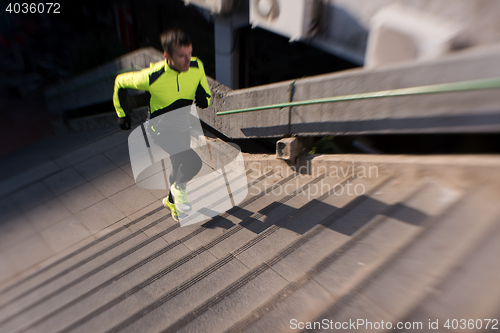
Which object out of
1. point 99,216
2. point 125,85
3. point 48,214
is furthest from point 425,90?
point 48,214

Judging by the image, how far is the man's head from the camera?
10.6ft

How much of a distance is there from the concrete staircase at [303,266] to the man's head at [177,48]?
1733 millimetres

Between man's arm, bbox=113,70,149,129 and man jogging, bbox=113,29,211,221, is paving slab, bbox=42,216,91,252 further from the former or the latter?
man's arm, bbox=113,70,149,129

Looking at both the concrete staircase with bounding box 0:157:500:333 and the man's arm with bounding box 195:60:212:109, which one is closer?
the concrete staircase with bounding box 0:157:500:333

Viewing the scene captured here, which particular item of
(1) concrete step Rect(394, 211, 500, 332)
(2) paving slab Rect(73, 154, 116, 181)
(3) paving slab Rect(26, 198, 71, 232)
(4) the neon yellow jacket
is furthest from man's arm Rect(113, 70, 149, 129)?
(1) concrete step Rect(394, 211, 500, 332)

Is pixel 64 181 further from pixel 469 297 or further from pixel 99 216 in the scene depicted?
pixel 469 297

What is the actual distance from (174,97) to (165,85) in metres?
0.17

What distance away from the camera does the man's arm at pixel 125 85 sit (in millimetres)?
3492

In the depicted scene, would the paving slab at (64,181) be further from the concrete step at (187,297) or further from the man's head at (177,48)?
the concrete step at (187,297)

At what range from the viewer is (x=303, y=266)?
282 centimetres

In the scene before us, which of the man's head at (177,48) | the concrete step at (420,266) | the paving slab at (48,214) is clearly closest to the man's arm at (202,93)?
the man's head at (177,48)

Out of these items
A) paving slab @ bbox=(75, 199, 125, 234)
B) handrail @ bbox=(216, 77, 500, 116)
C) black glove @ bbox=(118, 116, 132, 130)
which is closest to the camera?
handrail @ bbox=(216, 77, 500, 116)

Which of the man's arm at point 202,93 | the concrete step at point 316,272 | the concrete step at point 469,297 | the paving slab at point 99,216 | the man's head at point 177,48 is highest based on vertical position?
the man's head at point 177,48

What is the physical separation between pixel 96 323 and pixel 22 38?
14489mm
